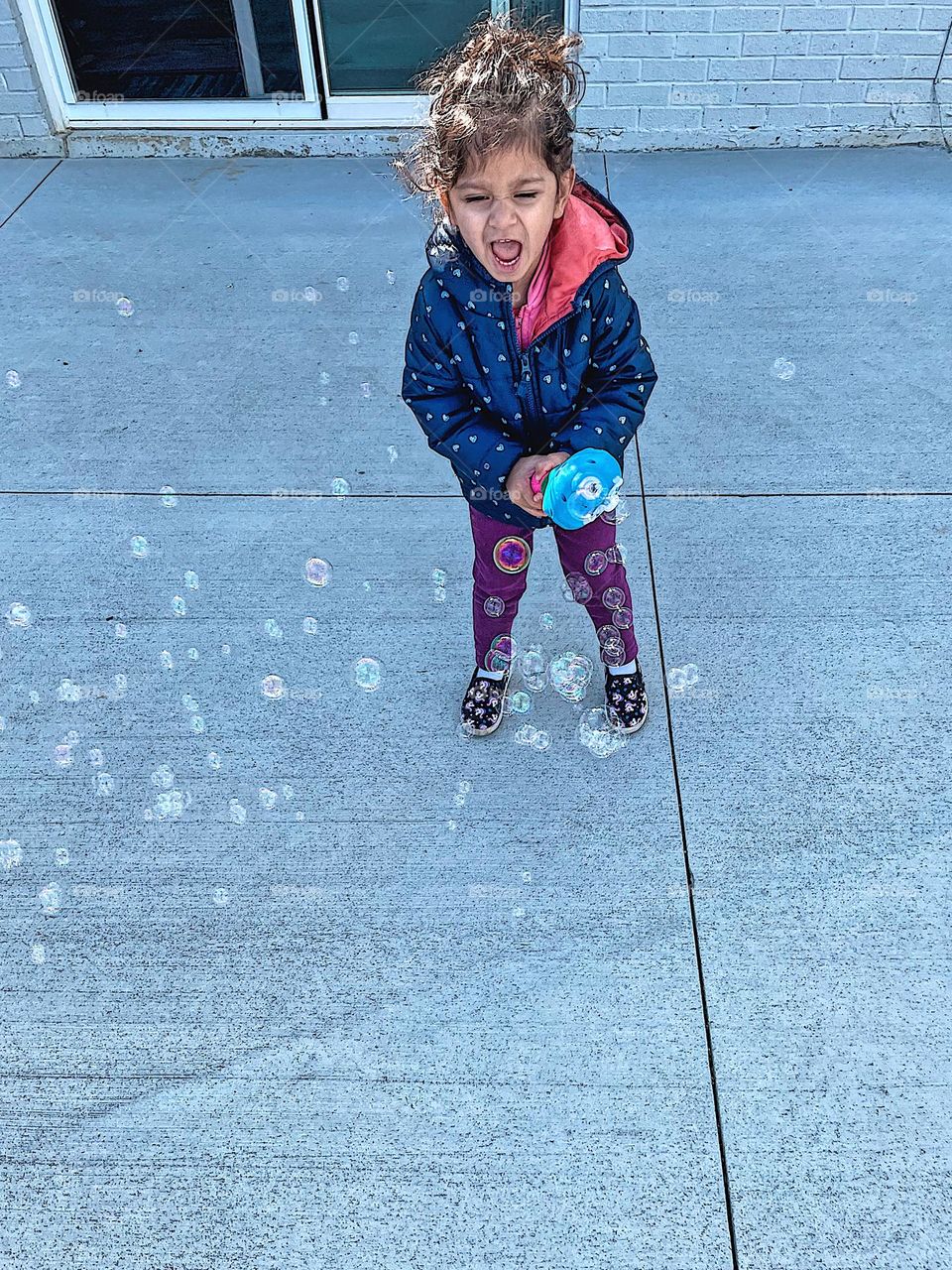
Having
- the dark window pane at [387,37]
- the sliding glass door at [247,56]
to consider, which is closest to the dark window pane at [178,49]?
the sliding glass door at [247,56]

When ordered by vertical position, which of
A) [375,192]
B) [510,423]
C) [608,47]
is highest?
[510,423]

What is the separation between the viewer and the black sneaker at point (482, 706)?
244cm

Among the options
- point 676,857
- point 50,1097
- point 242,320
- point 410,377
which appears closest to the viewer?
point 50,1097

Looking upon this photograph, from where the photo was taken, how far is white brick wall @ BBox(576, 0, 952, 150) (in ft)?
15.3

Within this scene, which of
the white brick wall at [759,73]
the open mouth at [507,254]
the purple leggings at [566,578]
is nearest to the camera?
the open mouth at [507,254]

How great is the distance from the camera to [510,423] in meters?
2.01

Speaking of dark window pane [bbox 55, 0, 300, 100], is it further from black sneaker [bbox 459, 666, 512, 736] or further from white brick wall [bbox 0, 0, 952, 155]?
black sneaker [bbox 459, 666, 512, 736]

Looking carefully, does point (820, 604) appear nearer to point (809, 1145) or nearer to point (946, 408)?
point (946, 408)

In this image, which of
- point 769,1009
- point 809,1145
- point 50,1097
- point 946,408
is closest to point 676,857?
point 769,1009

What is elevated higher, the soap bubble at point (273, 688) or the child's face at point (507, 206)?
the child's face at point (507, 206)

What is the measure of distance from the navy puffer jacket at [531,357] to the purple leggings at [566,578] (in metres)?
0.13

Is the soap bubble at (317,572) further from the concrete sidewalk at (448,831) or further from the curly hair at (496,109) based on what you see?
the curly hair at (496,109)

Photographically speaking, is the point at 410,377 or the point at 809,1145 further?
the point at 410,377

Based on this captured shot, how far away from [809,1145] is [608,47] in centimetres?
484
